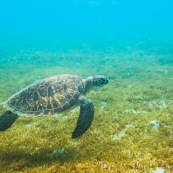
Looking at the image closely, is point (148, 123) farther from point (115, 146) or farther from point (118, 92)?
point (118, 92)

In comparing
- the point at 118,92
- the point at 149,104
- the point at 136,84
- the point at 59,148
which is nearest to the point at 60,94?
the point at 59,148

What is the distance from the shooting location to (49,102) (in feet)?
32.0

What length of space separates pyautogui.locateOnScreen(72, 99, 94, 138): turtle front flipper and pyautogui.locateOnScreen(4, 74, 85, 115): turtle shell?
2.00ft

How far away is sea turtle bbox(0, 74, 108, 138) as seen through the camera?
9.55m

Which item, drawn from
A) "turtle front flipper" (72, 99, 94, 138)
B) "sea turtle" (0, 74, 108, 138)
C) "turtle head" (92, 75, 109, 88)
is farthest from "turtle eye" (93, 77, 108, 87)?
"turtle front flipper" (72, 99, 94, 138)

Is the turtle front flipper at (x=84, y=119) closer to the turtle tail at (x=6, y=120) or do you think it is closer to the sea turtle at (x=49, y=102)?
the sea turtle at (x=49, y=102)

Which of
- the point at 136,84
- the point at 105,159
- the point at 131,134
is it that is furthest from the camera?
the point at 136,84

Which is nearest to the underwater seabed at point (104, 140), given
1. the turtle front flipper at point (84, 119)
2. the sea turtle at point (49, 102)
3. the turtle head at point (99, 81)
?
the turtle front flipper at point (84, 119)

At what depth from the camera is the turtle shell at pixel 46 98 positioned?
962 cm

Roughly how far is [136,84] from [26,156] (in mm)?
14792

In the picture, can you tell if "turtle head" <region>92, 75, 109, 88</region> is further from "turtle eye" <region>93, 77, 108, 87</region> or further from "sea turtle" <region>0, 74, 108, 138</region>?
"sea turtle" <region>0, 74, 108, 138</region>

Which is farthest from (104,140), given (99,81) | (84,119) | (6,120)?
(6,120)

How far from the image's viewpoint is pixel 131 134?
445 inches

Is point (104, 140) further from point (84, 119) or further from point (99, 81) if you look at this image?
point (99, 81)
